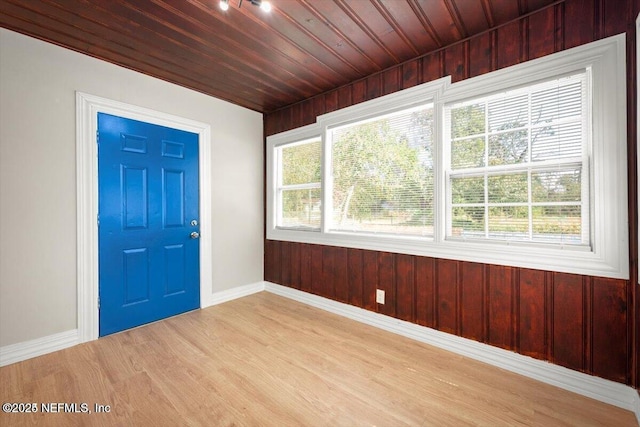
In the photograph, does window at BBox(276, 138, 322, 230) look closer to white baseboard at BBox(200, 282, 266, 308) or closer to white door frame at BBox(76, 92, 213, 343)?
white baseboard at BBox(200, 282, 266, 308)

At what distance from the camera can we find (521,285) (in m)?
1.98

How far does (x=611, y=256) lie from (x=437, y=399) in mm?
1434

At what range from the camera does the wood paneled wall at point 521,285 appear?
65.0 inches

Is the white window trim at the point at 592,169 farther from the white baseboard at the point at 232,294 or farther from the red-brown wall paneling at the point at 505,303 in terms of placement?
the white baseboard at the point at 232,294

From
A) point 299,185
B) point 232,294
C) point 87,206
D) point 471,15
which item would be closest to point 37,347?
point 87,206

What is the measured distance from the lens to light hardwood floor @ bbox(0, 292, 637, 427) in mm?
1553

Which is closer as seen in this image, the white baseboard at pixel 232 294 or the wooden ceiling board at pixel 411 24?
the wooden ceiling board at pixel 411 24

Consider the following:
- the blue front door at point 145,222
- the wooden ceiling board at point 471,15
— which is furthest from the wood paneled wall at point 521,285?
the blue front door at point 145,222

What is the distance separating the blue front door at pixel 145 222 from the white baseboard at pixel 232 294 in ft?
0.48

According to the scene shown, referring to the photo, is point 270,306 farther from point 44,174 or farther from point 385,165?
point 44,174

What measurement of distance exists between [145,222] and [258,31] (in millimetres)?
2179

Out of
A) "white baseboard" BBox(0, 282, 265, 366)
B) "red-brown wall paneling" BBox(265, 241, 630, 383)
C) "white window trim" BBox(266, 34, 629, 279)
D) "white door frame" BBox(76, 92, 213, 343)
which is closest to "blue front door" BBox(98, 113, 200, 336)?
"white door frame" BBox(76, 92, 213, 343)

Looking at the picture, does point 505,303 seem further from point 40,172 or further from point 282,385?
point 40,172

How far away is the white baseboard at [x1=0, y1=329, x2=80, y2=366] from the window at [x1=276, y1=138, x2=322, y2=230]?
2441 millimetres
